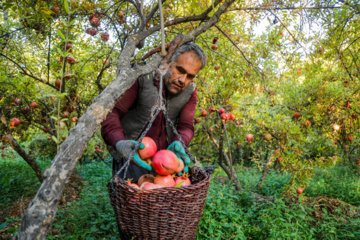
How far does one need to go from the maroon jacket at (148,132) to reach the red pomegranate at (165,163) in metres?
0.34

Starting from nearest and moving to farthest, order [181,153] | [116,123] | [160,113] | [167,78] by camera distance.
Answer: [181,153], [116,123], [167,78], [160,113]

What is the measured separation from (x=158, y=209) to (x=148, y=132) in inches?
36.5

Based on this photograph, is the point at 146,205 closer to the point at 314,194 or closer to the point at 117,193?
the point at 117,193

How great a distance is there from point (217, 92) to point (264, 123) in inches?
38.5

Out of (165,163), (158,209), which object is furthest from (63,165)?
(165,163)

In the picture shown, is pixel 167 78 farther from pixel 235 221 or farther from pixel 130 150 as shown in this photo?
pixel 235 221

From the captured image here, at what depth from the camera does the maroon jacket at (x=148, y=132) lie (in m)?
1.65

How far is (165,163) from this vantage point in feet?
4.49

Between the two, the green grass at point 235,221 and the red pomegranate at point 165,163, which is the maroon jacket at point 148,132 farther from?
the green grass at point 235,221

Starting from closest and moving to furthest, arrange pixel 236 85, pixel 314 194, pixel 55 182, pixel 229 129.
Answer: pixel 55 182 → pixel 236 85 → pixel 314 194 → pixel 229 129

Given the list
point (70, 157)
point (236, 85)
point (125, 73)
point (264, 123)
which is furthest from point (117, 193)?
point (236, 85)

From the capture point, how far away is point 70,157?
2.63ft

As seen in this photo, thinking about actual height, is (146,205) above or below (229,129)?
below

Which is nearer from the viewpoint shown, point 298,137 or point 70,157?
point 70,157
